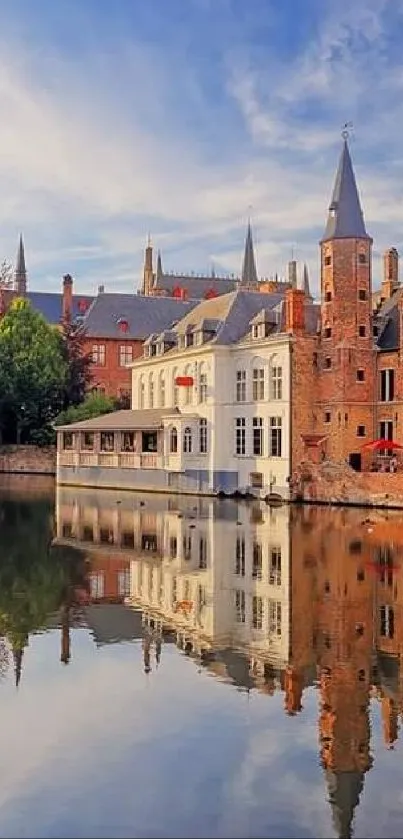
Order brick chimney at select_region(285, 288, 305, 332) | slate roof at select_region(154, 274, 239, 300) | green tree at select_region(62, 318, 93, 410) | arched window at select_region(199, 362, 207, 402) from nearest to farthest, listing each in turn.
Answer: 1. brick chimney at select_region(285, 288, 305, 332)
2. arched window at select_region(199, 362, 207, 402)
3. green tree at select_region(62, 318, 93, 410)
4. slate roof at select_region(154, 274, 239, 300)

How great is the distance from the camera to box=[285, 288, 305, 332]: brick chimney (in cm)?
4844

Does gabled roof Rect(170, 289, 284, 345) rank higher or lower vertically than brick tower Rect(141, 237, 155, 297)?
lower

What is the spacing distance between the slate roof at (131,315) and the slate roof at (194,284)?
809 inches

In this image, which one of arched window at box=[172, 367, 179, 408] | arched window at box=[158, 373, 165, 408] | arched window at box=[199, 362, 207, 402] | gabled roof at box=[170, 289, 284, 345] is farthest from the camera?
arched window at box=[158, 373, 165, 408]

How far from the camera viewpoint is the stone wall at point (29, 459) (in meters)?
72.4

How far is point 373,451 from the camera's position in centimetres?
4778

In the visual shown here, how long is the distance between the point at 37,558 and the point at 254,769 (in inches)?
620

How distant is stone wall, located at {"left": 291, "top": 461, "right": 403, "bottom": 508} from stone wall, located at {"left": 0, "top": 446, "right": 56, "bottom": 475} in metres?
29.8

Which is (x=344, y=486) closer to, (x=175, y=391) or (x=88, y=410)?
(x=175, y=391)

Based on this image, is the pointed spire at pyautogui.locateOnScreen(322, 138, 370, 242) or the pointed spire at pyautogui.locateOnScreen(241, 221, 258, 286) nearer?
the pointed spire at pyautogui.locateOnScreen(322, 138, 370, 242)

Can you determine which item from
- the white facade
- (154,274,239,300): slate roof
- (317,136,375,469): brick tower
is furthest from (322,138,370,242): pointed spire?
(154,274,239,300): slate roof

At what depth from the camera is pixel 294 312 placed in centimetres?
4850

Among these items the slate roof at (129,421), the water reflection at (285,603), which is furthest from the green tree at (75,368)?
the water reflection at (285,603)

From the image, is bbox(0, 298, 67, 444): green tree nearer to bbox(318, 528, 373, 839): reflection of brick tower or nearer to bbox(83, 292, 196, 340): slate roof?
bbox(83, 292, 196, 340): slate roof
